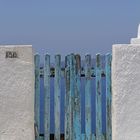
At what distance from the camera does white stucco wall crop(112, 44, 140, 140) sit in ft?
26.9

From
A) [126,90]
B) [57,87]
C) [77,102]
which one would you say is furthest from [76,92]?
[126,90]

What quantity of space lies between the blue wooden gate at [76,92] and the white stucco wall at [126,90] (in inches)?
16.5

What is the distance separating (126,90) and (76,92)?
2.88 ft

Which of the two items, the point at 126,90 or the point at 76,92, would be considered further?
the point at 76,92

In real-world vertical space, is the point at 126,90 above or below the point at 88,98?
above

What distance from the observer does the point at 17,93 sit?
838cm

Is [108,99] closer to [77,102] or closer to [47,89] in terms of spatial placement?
[77,102]

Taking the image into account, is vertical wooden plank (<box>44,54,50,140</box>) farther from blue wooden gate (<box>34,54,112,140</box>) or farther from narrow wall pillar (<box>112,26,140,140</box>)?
narrow wall pillar (<box>112,26,140,140</box>)

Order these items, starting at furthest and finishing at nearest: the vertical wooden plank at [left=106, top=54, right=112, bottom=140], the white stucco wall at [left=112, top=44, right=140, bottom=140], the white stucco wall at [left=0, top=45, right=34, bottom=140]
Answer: the vertical wooden plank at [left=106, top=54, right=112, bottom=140] < the white stucco wall at [left=0, top=45, right=34, bottom=140] < the white stucco wall at [left=112, top=44, right=140, bottom=140]

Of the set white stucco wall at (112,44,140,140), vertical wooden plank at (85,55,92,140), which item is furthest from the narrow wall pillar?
vertical wooden plank at (85,55,92,140)

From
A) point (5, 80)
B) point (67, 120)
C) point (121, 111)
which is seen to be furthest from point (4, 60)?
point (121, 111)

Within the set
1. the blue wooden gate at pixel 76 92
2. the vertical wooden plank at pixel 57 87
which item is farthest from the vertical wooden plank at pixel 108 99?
the vertical wooden plank at pixel 57 87

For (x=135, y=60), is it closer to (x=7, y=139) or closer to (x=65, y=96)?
(x=65, y=96)

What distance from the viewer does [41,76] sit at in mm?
8742
